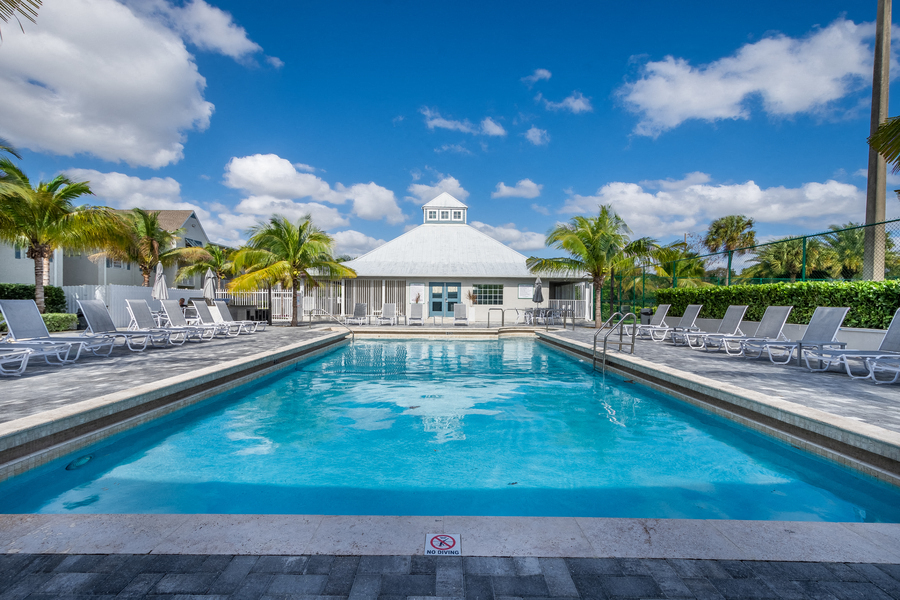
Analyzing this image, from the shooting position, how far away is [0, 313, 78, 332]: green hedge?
1379cm

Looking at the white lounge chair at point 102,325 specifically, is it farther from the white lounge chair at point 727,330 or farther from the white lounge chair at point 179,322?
the white lounge chair at point 727,330

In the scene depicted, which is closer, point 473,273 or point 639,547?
point 639,547

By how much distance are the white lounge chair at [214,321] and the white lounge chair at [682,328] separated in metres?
12.6

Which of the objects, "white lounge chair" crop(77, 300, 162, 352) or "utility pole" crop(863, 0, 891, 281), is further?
"utility pole" crop(863, 0, 891, 281)

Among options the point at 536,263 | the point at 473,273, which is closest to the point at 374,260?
the point at 473,273

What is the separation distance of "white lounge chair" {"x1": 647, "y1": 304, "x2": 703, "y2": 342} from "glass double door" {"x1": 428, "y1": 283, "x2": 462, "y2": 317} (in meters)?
12.0

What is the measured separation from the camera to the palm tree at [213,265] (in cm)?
2792

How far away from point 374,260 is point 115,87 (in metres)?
16.6

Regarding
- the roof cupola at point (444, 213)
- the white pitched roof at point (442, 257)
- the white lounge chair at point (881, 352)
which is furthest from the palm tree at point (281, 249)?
the white lounge chair at point (881, 352)

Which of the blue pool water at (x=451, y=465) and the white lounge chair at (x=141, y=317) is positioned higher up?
the white lounge chair at (x=141, y=317)

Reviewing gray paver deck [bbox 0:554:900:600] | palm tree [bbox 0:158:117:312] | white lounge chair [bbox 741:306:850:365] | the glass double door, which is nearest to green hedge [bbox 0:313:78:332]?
palm tree [bbox 0:158:117:312]

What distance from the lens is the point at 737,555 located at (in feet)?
6.80

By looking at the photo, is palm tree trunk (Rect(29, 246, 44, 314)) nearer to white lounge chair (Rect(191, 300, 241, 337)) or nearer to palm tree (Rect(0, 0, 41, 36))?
white lounge chair (Rect(191, 300, 241, 337))

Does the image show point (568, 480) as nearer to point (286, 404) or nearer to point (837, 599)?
point (837, 599)
